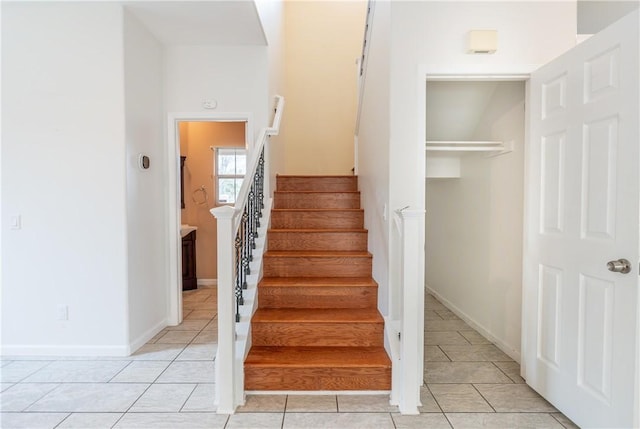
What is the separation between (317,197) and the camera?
3.72 metres

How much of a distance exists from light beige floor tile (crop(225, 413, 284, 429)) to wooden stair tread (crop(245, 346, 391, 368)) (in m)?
0.28

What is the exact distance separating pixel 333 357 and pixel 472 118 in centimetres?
231

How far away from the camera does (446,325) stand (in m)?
3.52

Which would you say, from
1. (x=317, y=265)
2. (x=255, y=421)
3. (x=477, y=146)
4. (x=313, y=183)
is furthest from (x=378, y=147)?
(x=255, y=421)

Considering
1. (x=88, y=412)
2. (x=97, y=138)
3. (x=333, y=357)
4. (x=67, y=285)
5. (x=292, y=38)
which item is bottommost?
(x=88, y=412)

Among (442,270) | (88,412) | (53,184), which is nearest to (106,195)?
(53,184)

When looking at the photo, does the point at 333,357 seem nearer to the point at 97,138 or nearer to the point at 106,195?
the point at 106,195

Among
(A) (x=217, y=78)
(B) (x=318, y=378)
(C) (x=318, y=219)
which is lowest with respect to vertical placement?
(B) (x=318, y=378)

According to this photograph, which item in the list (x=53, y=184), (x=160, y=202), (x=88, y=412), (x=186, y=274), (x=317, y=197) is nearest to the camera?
(x=88, y=412)

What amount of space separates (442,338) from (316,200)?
182 cm

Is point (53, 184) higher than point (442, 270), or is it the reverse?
point (53, 184)

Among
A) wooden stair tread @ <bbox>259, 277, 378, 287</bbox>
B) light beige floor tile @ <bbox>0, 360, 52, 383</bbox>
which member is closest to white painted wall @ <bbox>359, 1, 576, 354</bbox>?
wooden stair tread @ <bbox>259, 277, 378, 287</bbox>

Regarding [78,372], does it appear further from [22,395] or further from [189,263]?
[189,263]

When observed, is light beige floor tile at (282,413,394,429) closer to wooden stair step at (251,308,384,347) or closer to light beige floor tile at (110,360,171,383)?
wooden stair step at (251,308,384,347)
